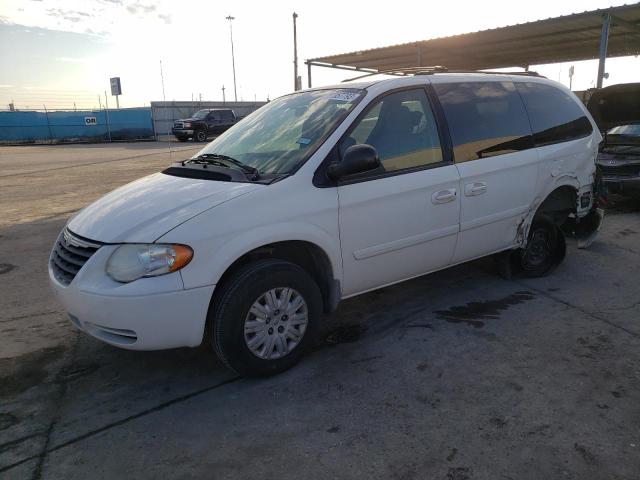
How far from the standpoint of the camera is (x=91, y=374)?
3361 millimetres

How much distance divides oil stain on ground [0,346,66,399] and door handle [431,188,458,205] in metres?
2.91

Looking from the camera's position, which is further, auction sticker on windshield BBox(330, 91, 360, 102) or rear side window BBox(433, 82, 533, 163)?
rear side window BBox(433, 82, 533, 163)

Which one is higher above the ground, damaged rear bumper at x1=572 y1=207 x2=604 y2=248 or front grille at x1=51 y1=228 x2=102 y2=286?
front grille at x1=51 y1=228 x2=102 y2=286

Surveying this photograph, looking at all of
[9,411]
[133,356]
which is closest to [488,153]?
[133,356]

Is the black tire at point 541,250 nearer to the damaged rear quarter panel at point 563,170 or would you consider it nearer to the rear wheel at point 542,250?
the rear wheel at point 542,250

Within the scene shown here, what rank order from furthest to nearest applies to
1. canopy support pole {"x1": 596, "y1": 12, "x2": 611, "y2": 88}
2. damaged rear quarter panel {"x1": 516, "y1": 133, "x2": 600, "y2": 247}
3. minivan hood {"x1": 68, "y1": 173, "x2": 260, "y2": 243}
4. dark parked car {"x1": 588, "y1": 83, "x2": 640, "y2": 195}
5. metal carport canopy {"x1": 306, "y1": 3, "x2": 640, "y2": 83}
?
metal carport canopy {"x1": 306, "y1": 3, "x2": 640, "y2": 83}
canopy support pole {"x1": 596, "y1": 12, "x2": 611, "y2": 88}
dark parked car {"x1": 588, "y1": 83, "x2": 640, "y2": 195}
damaged rear quarter panel {"x1": 516, "y1": 133, "x2": 600, "y2": 247}
minivan hood {"x1": 68, "y1": 173, "x2": 260, "y2": 243}

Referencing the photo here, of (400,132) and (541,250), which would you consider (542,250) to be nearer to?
(541,250)

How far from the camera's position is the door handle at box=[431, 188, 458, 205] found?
375cm

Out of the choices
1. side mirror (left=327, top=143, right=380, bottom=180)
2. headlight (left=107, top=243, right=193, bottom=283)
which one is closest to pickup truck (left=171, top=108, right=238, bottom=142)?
side mirror (left=327, top=143, right=380, bottom=180)

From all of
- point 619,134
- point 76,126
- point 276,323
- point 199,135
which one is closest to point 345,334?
point 276,323

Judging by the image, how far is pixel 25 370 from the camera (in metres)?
3.39

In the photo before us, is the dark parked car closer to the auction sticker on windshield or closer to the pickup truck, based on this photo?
the auction sticker on windshield

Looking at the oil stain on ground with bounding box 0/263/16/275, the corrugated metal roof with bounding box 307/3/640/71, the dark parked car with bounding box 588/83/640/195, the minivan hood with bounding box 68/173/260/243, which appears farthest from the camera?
the corrugated metal roof with bounding box 307/3/640/71

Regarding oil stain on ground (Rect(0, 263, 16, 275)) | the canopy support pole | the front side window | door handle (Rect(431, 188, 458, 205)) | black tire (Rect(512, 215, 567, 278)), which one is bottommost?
oil stain on ground (Rect(0, 263, 16, 275))
